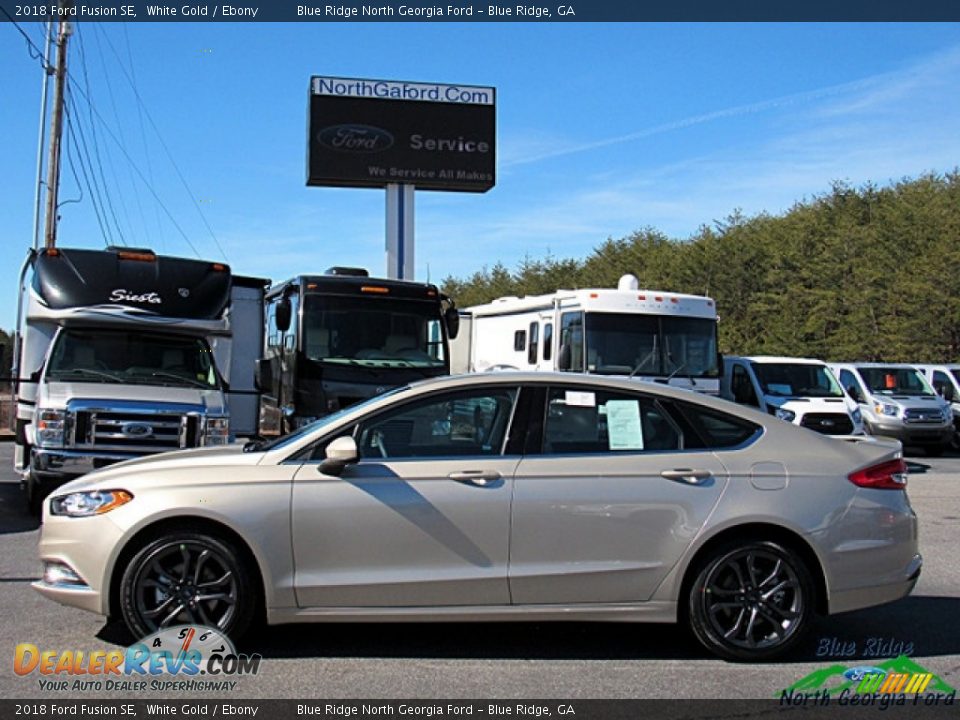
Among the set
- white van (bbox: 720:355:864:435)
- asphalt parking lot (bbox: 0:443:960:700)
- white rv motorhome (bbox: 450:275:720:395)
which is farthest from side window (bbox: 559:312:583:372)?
asphalt parking lot (bbox: 0:443:960:700)

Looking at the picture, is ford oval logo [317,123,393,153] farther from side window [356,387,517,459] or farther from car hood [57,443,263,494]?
side window [356,387,517,459]

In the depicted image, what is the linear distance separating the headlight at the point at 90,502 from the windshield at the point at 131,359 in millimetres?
5382

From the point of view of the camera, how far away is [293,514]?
18.2ft

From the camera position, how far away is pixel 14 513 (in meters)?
11.1

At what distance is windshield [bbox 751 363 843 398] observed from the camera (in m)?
18.7

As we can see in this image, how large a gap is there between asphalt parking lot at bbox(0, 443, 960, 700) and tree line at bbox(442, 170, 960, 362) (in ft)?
102

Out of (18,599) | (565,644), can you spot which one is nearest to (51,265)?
(18,599)

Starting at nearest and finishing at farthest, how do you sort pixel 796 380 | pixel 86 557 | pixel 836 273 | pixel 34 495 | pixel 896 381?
pixel 86 557 → pixel 34 495 → pixel 796 380 → pixel 896 381 → pixel 836 273

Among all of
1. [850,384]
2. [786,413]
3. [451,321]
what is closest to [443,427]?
[451,321]

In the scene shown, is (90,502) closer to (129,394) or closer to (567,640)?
(567,640)

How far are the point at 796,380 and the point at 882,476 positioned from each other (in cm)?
1358

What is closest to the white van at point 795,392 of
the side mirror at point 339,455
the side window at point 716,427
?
the side window at point 716,427

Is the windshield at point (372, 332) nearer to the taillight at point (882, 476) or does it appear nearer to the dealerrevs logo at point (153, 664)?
the dealerrevs logo at point (153, 664)
